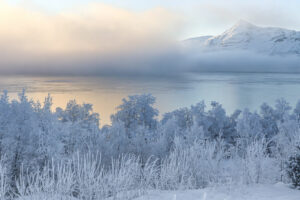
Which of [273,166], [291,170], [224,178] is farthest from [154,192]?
[273,166]

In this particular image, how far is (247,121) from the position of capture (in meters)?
26.2

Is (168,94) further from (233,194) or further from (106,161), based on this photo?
(233,194)

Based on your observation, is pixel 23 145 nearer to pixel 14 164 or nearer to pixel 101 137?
pixel 14 164

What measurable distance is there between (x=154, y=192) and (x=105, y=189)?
113cm

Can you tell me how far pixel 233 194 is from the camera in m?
6.16

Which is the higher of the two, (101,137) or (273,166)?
(273,166)

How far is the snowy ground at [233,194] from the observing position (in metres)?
5.93

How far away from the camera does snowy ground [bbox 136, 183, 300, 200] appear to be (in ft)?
19.5

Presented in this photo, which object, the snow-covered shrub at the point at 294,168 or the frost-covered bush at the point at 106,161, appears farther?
the snow-covered shrub at the point at 294,168

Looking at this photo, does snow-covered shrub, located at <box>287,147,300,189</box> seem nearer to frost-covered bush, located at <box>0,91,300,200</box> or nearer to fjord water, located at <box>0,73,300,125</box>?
frost-covered bush, located at <box>0,91,300,200</box>

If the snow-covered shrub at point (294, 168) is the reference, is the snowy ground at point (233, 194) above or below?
below

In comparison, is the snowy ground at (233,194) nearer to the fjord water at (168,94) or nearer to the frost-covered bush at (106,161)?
the frost-covered bush at (106,161)

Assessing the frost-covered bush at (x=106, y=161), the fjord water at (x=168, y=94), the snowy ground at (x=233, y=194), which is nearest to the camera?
the frost-covered bush at (x=106, y=161)

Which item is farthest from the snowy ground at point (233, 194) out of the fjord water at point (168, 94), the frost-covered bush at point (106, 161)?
the fjord water at point (168, 94)
